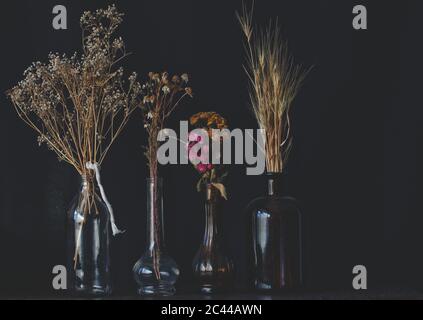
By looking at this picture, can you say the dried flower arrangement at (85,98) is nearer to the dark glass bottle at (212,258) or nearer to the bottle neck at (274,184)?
the dark glass bottle at (212,258)

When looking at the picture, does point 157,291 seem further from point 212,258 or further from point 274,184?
point 274,184

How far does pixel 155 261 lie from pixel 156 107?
1.35 ft

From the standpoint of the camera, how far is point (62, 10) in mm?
2371

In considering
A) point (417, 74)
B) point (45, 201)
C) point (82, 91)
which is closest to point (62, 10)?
point (82, 91)

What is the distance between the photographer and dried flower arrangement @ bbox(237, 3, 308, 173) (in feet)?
7.28

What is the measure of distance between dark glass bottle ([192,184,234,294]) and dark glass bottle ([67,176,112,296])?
244 mm

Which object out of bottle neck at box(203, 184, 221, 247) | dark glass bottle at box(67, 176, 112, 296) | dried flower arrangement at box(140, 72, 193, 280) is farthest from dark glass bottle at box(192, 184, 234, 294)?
dark glass bottle at box(67, 176, 112, 296)

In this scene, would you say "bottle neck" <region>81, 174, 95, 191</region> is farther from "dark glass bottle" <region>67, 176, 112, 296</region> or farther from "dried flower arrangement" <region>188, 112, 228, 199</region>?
"dried flower arrangement" <region>188, 112, 228, 199</region>

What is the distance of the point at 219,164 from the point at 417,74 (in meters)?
0.67

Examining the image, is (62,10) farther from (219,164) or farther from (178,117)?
(219,164)

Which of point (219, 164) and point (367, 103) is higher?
point (367, 103)

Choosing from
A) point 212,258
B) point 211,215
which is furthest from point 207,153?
point 212,258

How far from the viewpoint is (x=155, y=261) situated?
2121 mm

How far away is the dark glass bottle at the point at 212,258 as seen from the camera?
213cm
